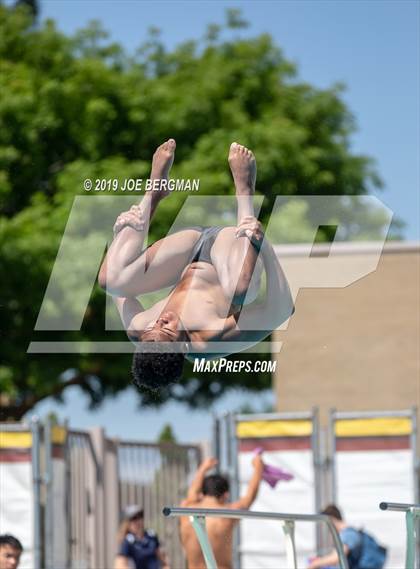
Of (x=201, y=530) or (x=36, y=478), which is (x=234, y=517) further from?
(x=36, y=478)

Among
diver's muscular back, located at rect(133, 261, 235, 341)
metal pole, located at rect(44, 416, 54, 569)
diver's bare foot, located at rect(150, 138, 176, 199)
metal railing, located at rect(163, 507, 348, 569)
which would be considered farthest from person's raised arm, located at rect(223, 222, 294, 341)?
metal pole, located at rect(44, 416, 54, 569)

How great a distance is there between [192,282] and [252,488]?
278 cm

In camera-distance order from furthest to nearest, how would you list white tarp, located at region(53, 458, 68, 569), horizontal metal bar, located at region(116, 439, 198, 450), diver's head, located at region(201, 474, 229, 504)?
horizontal metal bar, located at region(116, 439, 198, 450)
white tarp, located at region(53, 458, 68, 569)
diver's head, located at region(201, 474, 229, 504)

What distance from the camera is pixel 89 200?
7.37 m

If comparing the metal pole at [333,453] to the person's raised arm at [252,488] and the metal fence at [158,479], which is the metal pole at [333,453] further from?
the metal fence at [158,479]

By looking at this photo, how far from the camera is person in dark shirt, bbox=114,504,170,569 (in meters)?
9.01

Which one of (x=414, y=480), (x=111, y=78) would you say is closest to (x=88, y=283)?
(x=414, y=480)

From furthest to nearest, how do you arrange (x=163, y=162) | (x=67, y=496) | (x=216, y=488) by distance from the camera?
(x=67, y=496) → (x=216, y=488) → (x=163, y=162)

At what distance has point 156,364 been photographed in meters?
6.02

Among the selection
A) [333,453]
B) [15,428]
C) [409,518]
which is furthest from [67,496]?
[409,518]

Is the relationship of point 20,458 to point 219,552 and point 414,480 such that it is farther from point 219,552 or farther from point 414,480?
point 414,480

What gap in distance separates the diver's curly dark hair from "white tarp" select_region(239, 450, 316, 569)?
3077 mm

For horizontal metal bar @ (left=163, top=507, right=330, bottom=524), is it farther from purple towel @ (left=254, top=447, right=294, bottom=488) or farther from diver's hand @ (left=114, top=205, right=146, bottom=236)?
purple towel @ (left=254, top=447, right=294, bottom=488)

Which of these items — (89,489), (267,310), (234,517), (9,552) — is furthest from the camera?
(89,489)
